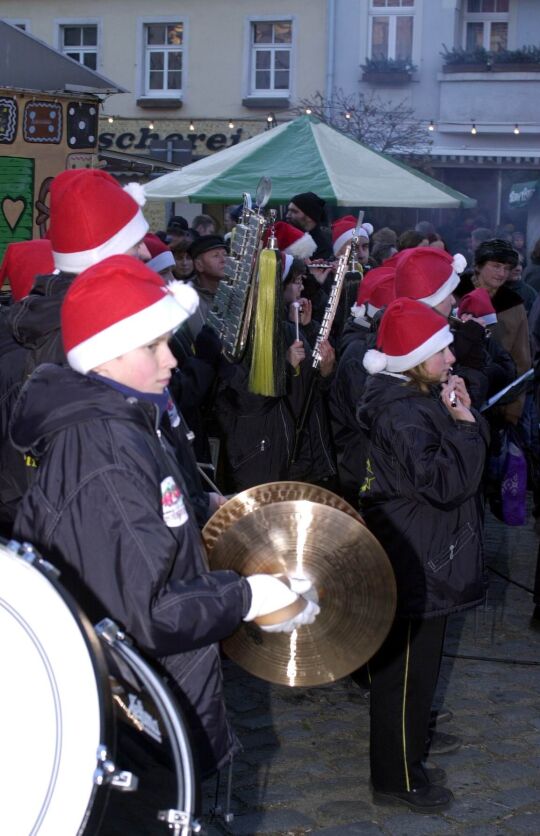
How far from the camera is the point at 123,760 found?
228 centimetres

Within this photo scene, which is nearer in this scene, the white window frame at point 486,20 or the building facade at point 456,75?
the building facade at point 456,75

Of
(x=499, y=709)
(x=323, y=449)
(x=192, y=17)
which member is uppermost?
(x=192, y=17)

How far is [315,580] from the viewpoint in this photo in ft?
11.1

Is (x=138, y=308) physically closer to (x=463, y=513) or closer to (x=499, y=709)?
(x=463, y=513)

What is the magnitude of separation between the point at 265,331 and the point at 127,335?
2982mm

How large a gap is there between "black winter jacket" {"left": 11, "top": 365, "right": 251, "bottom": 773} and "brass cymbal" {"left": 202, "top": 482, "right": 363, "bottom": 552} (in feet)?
1.74

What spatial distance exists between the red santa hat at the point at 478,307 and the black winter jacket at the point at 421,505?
2.79 m

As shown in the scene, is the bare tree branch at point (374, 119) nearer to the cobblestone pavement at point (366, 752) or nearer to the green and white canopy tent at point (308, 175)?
the green and white canopy tent at point (308, 175)

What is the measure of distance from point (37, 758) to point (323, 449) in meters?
4.40

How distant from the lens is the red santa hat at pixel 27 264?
499 cm

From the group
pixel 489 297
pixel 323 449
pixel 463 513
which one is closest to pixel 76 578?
pixel 463 513

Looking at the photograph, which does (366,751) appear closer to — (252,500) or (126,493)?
(252,500)

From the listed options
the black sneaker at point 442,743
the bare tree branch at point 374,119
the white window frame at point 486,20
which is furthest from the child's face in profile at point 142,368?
the white window frame at point 486,20

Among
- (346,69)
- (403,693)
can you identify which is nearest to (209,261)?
(403,693)
